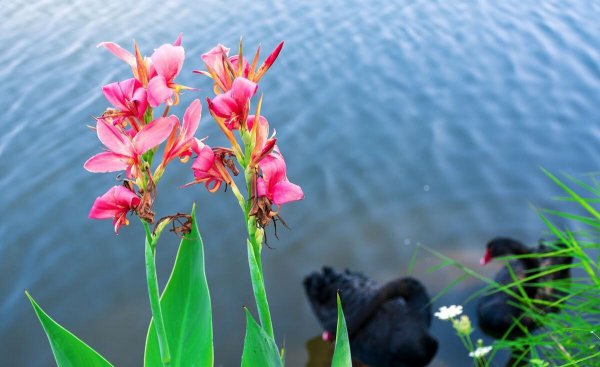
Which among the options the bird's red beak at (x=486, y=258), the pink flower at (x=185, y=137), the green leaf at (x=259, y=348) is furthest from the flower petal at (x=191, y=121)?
the bird's red beak at (x=486, y=258)

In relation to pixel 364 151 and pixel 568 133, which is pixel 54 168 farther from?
pixel 568 133

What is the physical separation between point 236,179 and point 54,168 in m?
1.37

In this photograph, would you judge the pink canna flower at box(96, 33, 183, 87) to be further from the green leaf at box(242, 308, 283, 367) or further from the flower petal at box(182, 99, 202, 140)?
the green leaf at box(242, 308, 283, 367)

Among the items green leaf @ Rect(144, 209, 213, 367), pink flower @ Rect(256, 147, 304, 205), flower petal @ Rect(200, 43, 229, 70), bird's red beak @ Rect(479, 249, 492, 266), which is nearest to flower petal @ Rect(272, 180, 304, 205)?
pink flower @ Rect(256, 147, 304, 205)

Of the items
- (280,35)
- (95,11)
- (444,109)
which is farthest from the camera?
(95,11)

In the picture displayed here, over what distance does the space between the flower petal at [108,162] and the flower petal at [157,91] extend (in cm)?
11

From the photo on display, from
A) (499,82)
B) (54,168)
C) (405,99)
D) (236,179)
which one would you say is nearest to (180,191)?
(236,179)

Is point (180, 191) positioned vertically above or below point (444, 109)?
above

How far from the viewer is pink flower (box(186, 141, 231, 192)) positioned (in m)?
1.23

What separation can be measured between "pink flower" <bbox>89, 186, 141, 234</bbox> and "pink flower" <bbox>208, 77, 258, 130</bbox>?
204 mm

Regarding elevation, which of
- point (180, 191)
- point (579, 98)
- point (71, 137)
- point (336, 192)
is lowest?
point (579, 98)

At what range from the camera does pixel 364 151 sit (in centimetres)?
493

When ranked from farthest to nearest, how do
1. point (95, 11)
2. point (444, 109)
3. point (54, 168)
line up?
point (95, 11) → point (444, 109) → point (54, 168)

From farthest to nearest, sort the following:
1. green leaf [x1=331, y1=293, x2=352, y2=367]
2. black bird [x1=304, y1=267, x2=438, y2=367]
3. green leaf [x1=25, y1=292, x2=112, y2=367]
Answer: black bird [x1=304, y1=267, x2=438, y2=367] < green leaf [x1=25, y1=292, x2=112, y2=367] < green leaf [x1=331, y1=293, x2=352, y2=367]
